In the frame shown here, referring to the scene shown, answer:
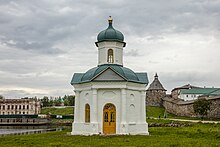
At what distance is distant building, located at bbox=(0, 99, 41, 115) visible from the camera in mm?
97812

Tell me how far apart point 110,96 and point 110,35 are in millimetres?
5687

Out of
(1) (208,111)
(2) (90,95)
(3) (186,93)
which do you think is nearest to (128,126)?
(2) (90,95)

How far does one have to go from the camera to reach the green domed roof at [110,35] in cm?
2994

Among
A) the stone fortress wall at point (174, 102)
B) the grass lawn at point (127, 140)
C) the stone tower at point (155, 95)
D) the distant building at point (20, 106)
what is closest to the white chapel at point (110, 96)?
the grass lawn at point (127, 140)

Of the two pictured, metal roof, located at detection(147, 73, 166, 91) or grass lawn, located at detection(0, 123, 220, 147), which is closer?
grass lawn, located at detection(0, 123, 220, 147)

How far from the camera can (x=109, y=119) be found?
28.1 metres

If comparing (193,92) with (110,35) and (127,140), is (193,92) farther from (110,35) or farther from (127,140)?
(127,140)

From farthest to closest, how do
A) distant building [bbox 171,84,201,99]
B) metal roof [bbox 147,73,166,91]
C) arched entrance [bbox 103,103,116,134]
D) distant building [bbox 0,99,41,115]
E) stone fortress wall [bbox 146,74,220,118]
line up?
distant building [bbox 0,99,41,115] → distant building [bbox 171,84,201,99] → metal roof [bbox 147,73,166,91] → stone fortress wall [bbox 146,74,220,118] → arched entrance [bbox 103,103,116,134]

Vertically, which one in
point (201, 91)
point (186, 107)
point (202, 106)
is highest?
point (201, 91)

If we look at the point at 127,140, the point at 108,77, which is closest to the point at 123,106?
the point at 108,77

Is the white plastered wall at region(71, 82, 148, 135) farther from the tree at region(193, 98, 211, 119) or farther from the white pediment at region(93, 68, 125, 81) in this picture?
the tree at region(193, 98, 211, 119)

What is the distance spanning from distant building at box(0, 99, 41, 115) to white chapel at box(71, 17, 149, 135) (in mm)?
70559

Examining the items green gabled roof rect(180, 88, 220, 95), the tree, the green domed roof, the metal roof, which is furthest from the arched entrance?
the metal roof

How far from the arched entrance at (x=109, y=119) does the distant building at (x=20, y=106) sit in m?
72.9
